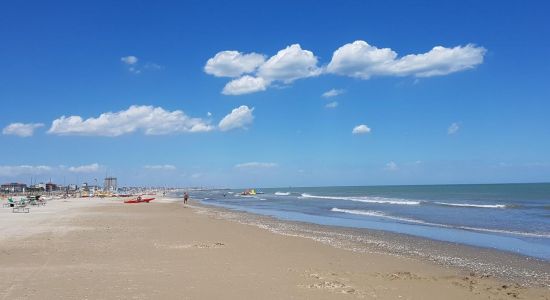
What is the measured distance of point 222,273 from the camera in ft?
34.7

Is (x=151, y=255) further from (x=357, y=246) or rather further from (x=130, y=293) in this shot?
(x=357, y=246)

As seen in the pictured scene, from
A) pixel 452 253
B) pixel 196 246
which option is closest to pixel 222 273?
pixel 196 246

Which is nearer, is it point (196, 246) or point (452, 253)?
point (452, 253)

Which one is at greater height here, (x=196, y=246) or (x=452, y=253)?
(x=196, y=246)

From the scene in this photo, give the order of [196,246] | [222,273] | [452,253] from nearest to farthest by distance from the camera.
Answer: [222,273], [452,253], [196,246]

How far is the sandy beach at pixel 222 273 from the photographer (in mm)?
8711

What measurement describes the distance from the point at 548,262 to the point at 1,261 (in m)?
15.4

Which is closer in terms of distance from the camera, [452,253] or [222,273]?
[222,273]

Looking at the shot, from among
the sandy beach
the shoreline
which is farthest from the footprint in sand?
the shoreline

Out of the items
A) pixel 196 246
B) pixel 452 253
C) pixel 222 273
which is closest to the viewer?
pixel 222 273

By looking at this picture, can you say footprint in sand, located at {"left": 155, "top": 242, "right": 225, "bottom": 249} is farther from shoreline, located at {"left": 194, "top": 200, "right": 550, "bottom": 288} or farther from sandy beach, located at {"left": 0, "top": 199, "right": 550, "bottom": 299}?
shoreline, located at {"left": 194, "top": 200, "right": 550, "bottom": 288}

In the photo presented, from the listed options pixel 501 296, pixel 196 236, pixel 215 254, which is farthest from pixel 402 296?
pixel 196 236

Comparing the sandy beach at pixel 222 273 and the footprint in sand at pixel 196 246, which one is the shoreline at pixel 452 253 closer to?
the sandy beach at pixel 222 273

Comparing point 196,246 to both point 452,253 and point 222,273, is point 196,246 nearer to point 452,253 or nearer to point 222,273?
point 222,273
